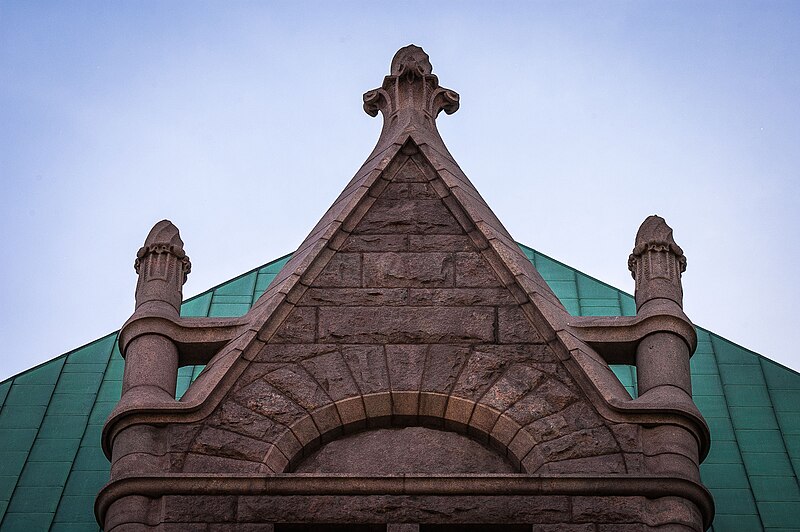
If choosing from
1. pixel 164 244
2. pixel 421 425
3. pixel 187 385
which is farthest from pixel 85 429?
pixel 421 425

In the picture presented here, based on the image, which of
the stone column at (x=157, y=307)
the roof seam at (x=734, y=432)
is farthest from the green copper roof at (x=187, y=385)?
the stone column at (x=157, y=307)

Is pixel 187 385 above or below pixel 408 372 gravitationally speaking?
above

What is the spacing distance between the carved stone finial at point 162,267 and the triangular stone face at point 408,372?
120 cm

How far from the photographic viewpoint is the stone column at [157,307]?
17344 millimetres

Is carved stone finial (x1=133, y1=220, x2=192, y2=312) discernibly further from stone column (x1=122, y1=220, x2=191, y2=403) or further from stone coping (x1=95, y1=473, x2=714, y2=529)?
stone coping (x1=95, y1=473, x2=714, y2=529)

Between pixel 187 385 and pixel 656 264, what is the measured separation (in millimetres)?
6139

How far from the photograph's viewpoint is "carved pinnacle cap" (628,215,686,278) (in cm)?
1838

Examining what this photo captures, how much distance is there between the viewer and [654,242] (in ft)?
60.4

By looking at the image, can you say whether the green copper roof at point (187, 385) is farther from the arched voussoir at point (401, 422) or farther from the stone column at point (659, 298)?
the arched voussoir at point (401, 422)

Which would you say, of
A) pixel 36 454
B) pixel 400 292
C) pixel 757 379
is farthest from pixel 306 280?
pixel 757 379

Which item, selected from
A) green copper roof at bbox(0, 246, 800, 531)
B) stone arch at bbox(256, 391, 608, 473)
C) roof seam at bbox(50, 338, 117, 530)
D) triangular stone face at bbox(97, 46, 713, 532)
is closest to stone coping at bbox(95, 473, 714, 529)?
triangular stone face at bbox(97, 46, 713, 532)

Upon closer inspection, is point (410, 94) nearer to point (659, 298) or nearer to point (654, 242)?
point (654, 242)

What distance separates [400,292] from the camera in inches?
701

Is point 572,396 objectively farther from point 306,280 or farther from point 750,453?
point 750,453
